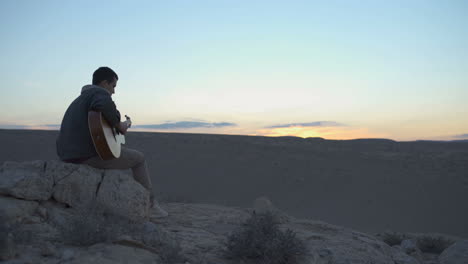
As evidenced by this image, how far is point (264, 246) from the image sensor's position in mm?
3799

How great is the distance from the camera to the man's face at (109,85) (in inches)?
180

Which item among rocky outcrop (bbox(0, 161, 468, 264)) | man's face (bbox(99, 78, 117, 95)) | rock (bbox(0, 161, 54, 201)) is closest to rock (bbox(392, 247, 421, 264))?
rocky outcrop (bbox(0, 161, 468, 264))

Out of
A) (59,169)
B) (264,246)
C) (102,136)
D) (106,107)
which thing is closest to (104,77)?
(106,107)

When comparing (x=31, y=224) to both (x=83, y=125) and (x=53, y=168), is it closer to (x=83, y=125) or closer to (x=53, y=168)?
(x=53, y=168)

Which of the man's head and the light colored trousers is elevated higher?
the man's head

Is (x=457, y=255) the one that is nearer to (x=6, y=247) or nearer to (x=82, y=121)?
(x=82, y=121)

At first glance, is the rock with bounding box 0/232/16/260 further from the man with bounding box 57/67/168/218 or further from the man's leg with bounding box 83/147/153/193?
the man's leg with bounding box 83/147/153/193

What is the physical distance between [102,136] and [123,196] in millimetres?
826

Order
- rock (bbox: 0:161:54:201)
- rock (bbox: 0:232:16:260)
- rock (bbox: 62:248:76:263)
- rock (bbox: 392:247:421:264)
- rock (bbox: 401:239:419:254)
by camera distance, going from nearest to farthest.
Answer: rock (bbox: 0:232:16:260), rock (bbox: 62:248:76:263), rock (bbox: 0:161:54:201), rock (bbox: 392:247:421:264), rock (bbox: 401:239:419:254)

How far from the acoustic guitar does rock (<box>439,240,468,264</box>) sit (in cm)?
549

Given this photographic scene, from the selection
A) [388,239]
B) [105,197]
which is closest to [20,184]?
Answer: [105,197]

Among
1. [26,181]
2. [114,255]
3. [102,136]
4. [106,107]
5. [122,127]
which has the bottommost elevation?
[114,255]

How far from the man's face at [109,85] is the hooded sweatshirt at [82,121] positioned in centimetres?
23

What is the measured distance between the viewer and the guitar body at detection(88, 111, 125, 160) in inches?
158
